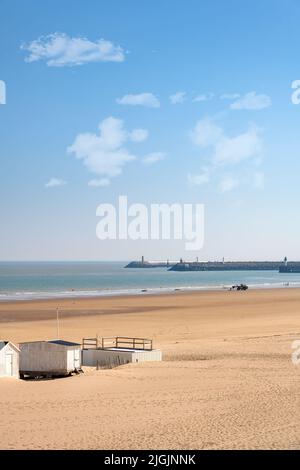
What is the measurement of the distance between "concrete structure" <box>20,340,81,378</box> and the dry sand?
0.82m

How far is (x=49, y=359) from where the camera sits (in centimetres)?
2514

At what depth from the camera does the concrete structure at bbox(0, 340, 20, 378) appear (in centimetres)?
2358

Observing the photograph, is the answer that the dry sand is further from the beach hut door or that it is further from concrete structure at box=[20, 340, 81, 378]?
the beach hut door

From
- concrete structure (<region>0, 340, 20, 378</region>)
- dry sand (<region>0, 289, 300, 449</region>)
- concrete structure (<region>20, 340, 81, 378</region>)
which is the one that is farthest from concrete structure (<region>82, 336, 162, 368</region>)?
concrete structure (<region>0, 340, 20, 378</region>)

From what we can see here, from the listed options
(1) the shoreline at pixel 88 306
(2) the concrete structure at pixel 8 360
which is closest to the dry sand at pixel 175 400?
(2) the concrete structure at pixel 8 360

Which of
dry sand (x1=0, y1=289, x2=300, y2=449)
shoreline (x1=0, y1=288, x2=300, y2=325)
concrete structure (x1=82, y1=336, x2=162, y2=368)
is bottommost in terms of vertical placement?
shoreline (x1=0, y1=288, x2=300, y2=325)

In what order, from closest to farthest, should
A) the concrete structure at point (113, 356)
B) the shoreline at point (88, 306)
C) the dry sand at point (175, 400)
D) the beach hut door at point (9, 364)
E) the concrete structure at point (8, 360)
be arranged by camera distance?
the dry sand at point (175, 400)
the concrete structure at point (8, 360)
the beach hut door at point (9, 364)
the concrete structure at point (113, 356)
the shoreline at point (88, 306)

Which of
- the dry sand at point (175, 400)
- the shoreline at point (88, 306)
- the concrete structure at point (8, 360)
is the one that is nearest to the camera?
the dry sand at point (175, 400)

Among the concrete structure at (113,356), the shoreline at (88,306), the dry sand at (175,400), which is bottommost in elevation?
the shoreline at (88,306)

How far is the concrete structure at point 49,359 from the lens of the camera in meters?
24.9

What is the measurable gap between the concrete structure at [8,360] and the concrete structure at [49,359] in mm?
1019

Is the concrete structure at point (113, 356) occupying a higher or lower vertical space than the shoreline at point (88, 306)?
higher

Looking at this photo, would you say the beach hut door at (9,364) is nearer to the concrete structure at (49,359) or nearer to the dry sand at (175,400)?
the dry sand at (175,400)
